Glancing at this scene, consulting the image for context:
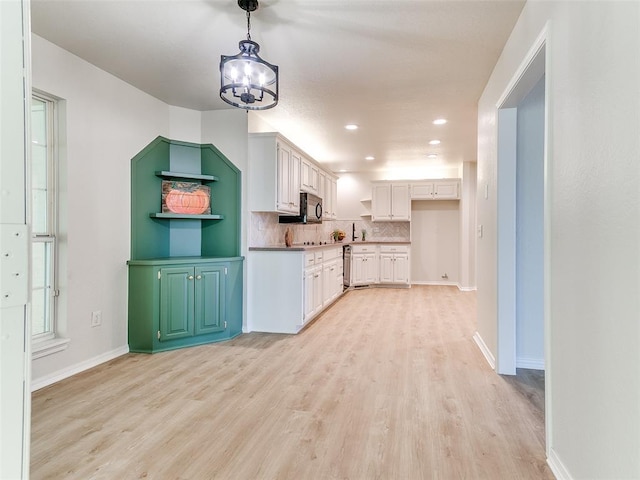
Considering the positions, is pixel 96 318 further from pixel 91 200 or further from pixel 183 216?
pixel 183 216

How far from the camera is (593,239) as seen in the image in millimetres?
1405

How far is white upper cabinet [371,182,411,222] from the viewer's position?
775cm

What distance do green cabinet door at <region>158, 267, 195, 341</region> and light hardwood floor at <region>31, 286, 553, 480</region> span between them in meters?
0.27

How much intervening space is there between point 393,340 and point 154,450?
8.40 feet

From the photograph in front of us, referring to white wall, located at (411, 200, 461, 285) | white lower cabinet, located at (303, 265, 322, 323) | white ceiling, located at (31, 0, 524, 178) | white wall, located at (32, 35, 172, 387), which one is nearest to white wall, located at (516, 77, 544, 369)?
white ceiling, located at (31, 0, 524, 178)

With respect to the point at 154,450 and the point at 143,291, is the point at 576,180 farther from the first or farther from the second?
the point at 143,291

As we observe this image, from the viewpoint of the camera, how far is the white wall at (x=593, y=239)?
1.17 meters

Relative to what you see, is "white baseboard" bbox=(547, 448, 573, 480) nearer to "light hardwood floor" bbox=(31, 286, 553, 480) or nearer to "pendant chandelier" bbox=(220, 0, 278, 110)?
"light hardwood floor" bbox=(31, 286, 553, 480)

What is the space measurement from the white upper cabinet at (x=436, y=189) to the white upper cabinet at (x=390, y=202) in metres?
0.20

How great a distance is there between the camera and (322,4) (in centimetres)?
229

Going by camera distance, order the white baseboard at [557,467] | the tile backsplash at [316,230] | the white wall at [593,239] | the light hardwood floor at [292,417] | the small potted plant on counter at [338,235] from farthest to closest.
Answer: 1. the small potted plant on counter at [338,235]
2. the tile backsplash at [316,230]
3. the light hardwood floor at [292,417]
4. the white baseboard at [557,467]
5. the white wall at [593,239]

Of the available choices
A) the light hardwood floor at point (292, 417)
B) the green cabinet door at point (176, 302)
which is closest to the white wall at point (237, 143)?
the green cabinet door at point (176, 302)

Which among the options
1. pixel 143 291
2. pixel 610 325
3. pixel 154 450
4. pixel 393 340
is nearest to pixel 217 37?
pixel 143 291

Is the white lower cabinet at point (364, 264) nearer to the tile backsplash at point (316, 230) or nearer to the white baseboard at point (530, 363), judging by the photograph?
the tile backsplash at point (316, 230)
